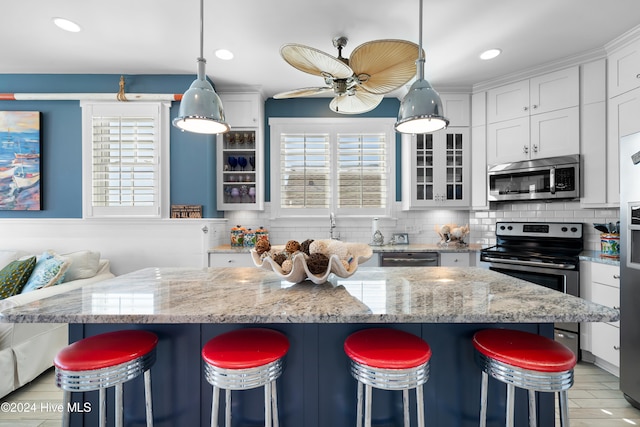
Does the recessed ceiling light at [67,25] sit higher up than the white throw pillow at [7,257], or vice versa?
the recessed ceiling light at [67,25]

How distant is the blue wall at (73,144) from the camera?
3178 mm

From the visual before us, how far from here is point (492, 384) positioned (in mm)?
1374

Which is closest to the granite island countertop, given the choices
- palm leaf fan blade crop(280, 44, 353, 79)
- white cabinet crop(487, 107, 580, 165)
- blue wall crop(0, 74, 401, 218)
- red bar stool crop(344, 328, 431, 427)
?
red bar stool crop(344, 328, 431, 427)

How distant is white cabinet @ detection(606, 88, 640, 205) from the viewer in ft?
7.86

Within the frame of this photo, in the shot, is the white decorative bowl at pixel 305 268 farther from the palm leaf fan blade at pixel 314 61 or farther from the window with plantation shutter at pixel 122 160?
the window with plantation shutter at pixel 122 160

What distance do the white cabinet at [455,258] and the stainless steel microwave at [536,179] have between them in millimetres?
707

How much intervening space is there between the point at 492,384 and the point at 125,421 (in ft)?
5.68

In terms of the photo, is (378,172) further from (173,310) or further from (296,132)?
(173,310)

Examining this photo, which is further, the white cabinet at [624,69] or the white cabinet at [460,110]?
the white cabinet at [460,110]

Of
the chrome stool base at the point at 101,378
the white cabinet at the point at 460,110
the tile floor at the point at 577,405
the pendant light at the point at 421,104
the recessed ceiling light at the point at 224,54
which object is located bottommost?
the tile floor at the point at 577,405

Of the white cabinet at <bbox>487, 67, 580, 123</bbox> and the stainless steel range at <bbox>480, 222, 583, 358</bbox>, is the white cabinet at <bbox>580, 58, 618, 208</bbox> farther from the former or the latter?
the stainless steel range at <bbox>480, 222, 583, 358</bbox>

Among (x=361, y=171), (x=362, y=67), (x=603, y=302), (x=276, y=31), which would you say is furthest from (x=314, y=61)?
(x=603, y=302)

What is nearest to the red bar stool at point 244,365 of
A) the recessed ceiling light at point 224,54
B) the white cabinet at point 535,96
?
the recessed ceiling light at point 224,54

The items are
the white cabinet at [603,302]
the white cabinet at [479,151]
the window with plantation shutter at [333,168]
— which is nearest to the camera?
the white cabinet at [603,302]
